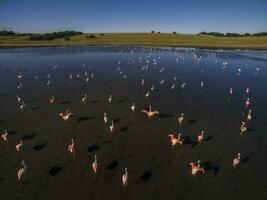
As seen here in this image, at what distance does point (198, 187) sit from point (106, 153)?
21.1ft

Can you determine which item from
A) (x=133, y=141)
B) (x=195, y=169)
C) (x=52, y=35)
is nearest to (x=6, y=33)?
(x=52, y=35)

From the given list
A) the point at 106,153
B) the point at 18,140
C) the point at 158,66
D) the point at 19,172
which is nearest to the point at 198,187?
the point at 106,153

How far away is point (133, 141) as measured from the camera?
23.9 meters

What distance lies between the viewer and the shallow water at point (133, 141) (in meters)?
18.2

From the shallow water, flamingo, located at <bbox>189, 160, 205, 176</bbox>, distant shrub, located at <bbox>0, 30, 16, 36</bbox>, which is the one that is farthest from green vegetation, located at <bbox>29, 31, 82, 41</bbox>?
flamingo, located at <bbox>189, 160, 205, 176</bbox>

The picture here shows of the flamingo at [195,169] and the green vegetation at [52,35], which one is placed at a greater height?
the flamingo at [195,169]

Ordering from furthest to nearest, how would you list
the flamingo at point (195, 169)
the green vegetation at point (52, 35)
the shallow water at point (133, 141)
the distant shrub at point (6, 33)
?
the distant shrub at point (6, 33), the green vegetation at point (52, 35), the flamingo at point (195, 169), the shallow water at point (133, 141)

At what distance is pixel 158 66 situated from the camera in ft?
193

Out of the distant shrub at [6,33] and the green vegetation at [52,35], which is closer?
the green vegetation at [52,35]

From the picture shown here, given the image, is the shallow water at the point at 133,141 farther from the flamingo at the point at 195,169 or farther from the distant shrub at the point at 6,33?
the distant shrub at the point at 6,33

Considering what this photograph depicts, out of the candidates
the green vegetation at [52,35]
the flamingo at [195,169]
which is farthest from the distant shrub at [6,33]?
the flamingo at [195,169]

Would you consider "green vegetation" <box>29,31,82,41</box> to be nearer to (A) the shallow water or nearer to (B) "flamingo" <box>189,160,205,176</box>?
(A) the shallow water

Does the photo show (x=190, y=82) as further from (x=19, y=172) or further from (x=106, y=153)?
(x=19, y=172)

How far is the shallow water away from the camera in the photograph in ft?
59.9
